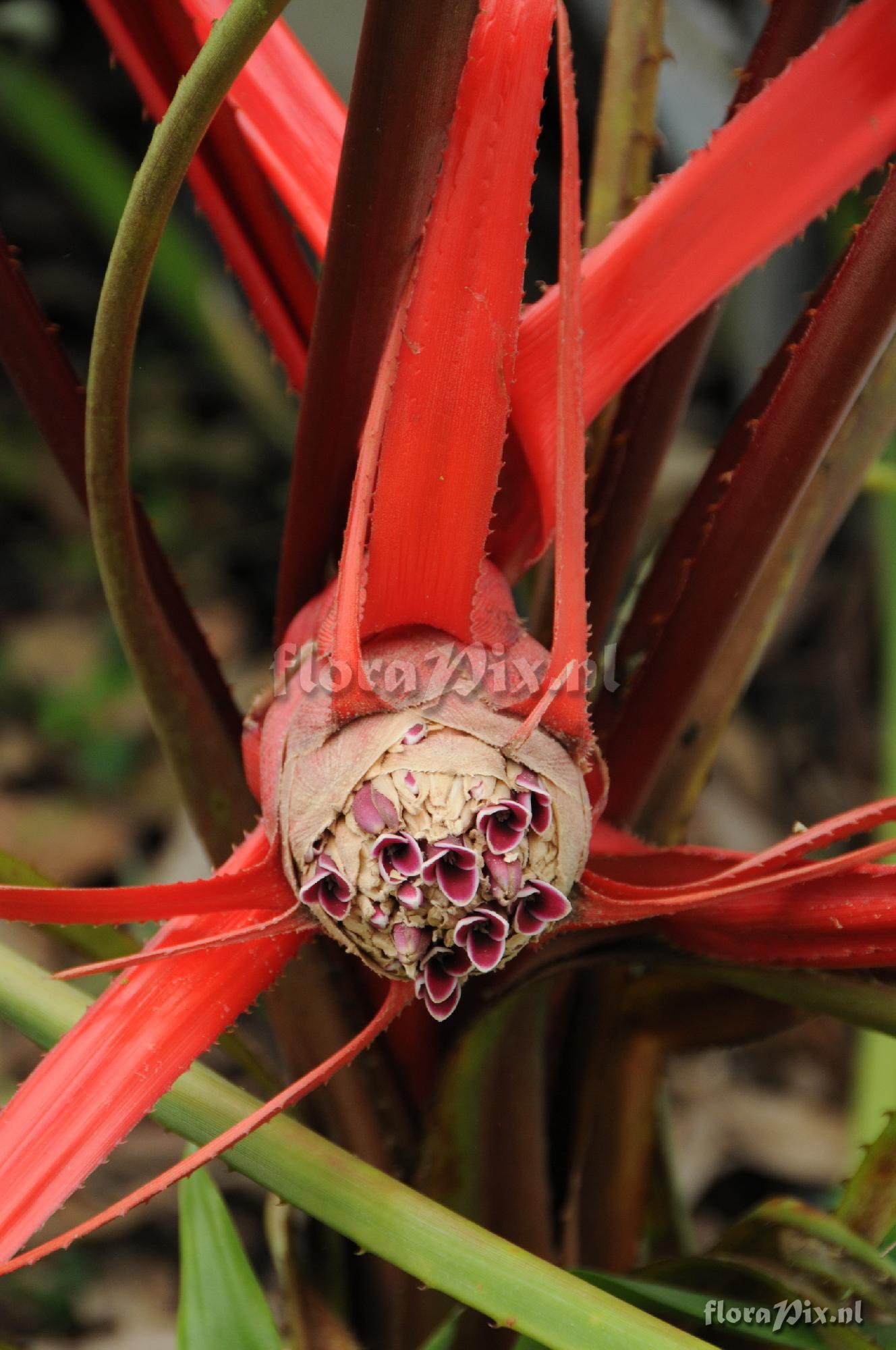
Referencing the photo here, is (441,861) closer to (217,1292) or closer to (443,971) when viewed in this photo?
(443,971)

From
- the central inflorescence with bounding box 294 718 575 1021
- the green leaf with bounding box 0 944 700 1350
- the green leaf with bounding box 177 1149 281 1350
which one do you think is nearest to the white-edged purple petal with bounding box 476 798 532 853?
the central inflorescence with bounding box 294 718 575 1021

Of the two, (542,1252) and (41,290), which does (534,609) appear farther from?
(41,290)

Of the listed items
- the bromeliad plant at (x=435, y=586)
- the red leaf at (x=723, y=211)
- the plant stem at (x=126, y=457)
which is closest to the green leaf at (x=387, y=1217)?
the bromeliad plant at (x=435, y=586)

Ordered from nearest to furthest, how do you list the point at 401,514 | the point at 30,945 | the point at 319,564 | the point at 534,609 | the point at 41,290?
the point at 401,514
the point at 319,564
the point at 534,609
the point at 30,945
the point at 41,290

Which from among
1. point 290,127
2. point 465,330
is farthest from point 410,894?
point 290,127

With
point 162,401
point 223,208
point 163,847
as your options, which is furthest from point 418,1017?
point 162,401

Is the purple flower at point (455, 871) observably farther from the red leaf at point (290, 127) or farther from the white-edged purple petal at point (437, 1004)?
the red leaf at point (290, 127)
